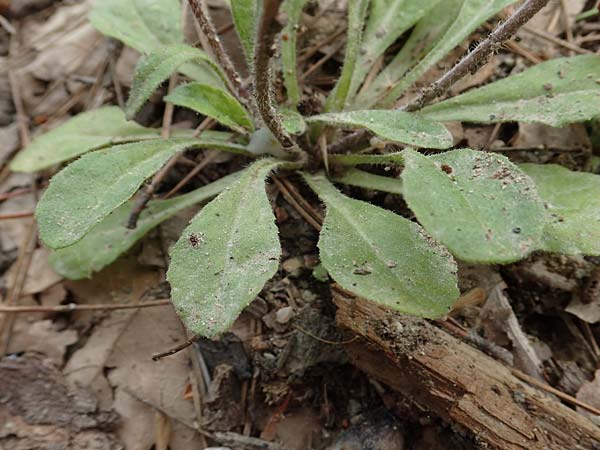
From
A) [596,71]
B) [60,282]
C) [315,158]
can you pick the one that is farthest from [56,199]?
[596,71]

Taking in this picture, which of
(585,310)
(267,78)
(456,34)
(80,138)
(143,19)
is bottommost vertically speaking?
(585,310)

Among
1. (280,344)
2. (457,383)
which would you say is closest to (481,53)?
(457,383)

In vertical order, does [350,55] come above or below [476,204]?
above

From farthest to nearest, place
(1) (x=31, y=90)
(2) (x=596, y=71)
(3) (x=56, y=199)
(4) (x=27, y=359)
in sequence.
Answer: (1) (x=31, y=90) → (4) (x=27, y=359) → (2) (x=596, y=71) → (3) (x=56, y=199)

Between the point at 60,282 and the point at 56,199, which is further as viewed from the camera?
the point at 60,282

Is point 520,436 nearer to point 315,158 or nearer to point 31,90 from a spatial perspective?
point 315,158

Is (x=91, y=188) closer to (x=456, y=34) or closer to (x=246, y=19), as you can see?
(x=246, y=19)

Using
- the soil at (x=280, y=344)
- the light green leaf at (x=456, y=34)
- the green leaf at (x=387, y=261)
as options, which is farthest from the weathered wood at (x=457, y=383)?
the light green leaf at (x=456, y=34)
